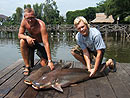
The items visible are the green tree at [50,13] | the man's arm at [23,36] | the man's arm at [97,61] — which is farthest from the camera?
the green tree at [50,13]

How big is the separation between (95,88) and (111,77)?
845 mm

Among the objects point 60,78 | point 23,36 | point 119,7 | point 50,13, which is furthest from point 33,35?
point 50,13

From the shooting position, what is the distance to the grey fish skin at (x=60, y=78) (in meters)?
3.03

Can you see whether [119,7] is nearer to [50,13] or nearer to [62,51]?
[62,51]

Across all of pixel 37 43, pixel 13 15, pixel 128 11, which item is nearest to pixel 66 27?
pixel 128 11

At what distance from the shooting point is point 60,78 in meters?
3.27

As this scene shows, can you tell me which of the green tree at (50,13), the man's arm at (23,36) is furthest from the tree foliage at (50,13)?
the man's arm at (23,36)

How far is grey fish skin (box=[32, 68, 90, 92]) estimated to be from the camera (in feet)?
9.95

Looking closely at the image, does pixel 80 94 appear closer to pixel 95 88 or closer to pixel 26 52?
pixel 95 88

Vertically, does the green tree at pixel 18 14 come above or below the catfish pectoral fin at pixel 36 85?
above

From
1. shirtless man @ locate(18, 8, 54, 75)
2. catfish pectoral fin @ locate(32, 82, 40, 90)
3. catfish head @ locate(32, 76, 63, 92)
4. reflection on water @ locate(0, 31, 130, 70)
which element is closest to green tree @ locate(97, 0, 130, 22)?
reflection on water @ locate(0, 31, 130, 70)

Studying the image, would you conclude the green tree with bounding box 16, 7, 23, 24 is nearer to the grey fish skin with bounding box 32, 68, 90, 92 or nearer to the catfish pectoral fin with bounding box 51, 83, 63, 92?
the grey fish skin with bounding box 32, 68, 90, 92

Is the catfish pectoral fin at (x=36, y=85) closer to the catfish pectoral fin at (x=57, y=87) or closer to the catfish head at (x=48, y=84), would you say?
the catfish head at (x=48, y=84)

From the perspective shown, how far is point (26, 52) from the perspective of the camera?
3.95 metres
